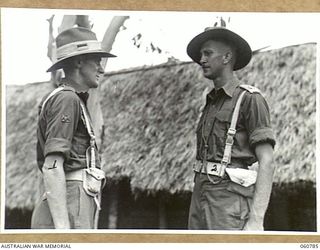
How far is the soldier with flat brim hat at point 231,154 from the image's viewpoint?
183 inches

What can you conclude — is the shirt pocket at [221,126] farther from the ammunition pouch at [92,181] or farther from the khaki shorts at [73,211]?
the khaki shorts at [73,211]

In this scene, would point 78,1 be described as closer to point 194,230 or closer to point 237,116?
point 237,116

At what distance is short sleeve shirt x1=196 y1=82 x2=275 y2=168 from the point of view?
4.68 metres

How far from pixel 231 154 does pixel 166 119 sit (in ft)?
1.85

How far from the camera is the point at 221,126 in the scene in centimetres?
471

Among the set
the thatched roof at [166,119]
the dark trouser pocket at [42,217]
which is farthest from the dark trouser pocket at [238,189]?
the dark trouser pocket at [42,217]

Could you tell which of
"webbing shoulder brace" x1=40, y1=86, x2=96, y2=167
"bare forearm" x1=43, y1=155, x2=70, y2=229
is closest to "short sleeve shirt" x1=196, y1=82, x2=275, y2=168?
"webbing shoulder brace" x1=40, y1=86, x2=96, y2=167

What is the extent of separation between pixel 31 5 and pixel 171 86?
121cm

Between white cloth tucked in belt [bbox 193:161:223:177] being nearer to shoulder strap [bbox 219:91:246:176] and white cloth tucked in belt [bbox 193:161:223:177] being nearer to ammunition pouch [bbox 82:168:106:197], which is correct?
shoulder strap [bbox 219:91:246:176]

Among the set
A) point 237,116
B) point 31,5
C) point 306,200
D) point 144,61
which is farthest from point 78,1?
point 306,200

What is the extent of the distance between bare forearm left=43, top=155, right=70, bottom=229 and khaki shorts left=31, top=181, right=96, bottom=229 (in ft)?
0.13

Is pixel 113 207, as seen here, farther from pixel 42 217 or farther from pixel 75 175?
pixel 42 217

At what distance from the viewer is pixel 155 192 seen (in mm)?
4777

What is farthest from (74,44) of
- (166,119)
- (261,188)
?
(261,188)
